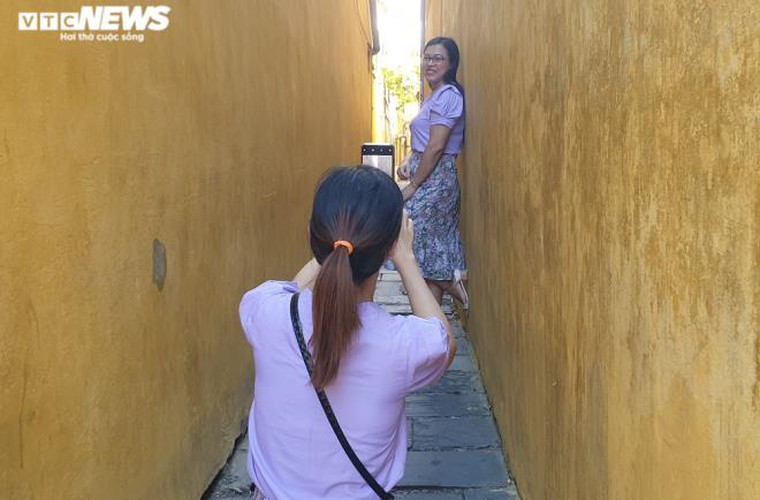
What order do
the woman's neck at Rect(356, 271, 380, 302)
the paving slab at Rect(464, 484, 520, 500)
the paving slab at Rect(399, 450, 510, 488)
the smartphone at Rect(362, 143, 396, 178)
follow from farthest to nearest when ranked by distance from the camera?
1. the smartphone at Rect(362, 143, 396, 178)
2. the paving slab at Rect(399, 450, 510, 488)
3. the paving slab at Rect(464, 484, 520, 500)
4. the woman's neck at Rect(356, 271, 380, 302)

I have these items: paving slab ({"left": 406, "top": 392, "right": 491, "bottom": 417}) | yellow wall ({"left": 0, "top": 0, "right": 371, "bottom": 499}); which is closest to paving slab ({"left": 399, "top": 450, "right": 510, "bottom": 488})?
paving slab ({"left": 406, "top": 392, "right": 491, "bottom": 417})

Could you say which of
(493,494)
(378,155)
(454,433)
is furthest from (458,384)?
(378,155)

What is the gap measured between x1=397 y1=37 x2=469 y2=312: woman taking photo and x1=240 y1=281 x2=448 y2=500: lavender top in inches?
131

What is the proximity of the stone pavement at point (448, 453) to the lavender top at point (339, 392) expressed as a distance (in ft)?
6.13

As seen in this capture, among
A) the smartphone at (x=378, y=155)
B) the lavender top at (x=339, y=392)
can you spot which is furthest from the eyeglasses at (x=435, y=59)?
the smartphone at (x=378, y=155)

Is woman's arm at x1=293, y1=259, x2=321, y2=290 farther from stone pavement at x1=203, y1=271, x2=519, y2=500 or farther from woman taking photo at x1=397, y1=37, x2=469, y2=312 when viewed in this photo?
woman taking photo at x1=397, y1=37, x2=469, y2=312

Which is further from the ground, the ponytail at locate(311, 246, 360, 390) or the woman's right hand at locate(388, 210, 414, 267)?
the woman's right hand at locate(388, 210, 414, 267)

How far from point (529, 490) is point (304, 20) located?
14.7ft

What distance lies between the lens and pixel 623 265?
5.42 feet

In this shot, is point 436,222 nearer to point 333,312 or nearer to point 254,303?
point 254,303

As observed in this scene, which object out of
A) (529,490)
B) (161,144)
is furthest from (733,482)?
(161,144)

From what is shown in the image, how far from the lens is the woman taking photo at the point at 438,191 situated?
4871 mm

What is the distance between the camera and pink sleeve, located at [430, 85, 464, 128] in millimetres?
4977

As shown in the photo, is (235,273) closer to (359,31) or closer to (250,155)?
(250,155)
